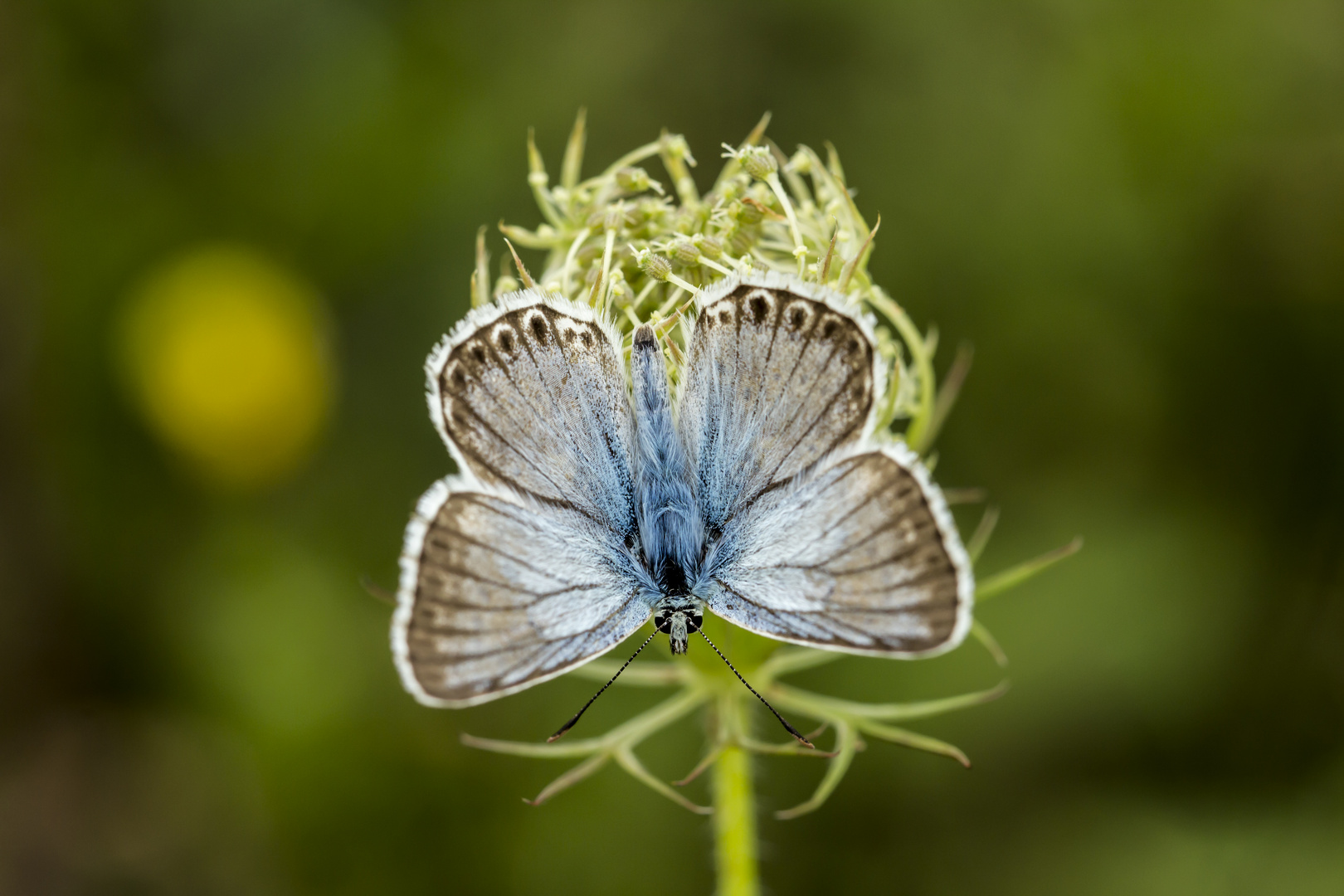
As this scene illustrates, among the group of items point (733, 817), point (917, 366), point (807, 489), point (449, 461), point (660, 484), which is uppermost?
point (449, 461)

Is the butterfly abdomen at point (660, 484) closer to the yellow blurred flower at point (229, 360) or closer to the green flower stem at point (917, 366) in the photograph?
the green flower stem at point (917, 366)

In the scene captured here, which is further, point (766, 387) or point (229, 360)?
point (229, 360)

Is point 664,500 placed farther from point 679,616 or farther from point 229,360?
point 229,360

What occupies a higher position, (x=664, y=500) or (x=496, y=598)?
(x=664, y=500)

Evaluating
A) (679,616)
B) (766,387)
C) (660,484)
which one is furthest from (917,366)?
(679,616)

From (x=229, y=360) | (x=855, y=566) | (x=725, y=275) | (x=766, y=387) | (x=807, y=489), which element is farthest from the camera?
(x=229, y=360)

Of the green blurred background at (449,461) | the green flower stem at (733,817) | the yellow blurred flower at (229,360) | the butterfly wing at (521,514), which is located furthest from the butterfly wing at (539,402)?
the yellow blurred flower at (229,360)

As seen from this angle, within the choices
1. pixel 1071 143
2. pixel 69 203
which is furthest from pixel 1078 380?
pixel 69 203
